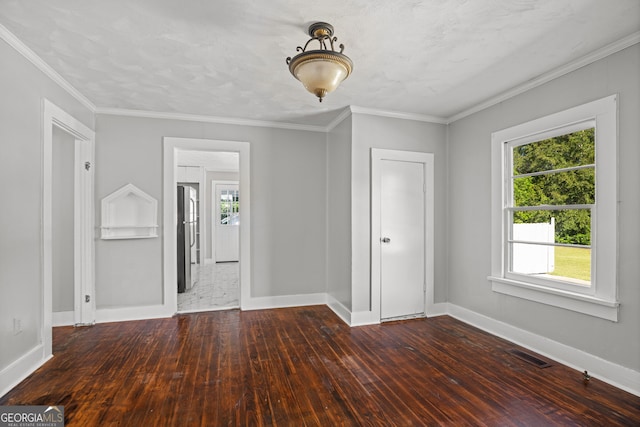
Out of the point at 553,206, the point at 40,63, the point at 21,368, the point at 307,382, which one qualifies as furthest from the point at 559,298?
the point at 40,63

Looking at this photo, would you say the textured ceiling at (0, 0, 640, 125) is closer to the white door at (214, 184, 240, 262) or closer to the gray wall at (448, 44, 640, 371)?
the gray wall at (448, 44, 640, 371)

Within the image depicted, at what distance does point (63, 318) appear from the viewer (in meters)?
3.62

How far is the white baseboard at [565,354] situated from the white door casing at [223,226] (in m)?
6.09

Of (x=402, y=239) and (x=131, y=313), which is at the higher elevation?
(x=402, y=239)

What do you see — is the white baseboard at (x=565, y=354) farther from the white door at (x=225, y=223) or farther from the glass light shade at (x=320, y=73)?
the white door at (x=225, y=223)

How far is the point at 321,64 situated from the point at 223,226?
680cm

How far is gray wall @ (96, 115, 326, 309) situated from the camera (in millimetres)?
3812

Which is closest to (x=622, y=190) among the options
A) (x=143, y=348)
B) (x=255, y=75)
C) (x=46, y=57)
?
(x=255, y=75)

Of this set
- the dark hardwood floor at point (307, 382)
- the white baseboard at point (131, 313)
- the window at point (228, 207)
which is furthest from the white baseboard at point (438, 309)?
the window at point (228, 207)

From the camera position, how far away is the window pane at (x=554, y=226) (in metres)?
2.68

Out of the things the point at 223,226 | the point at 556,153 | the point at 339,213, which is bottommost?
the point at 223,226

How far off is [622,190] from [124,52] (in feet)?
13.0

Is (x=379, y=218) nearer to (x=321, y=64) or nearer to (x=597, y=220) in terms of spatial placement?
(x=597, y=220)

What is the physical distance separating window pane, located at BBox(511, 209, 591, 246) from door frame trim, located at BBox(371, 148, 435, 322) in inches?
38.1
